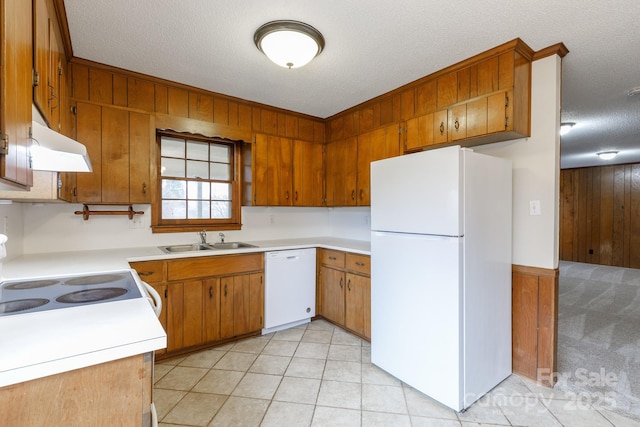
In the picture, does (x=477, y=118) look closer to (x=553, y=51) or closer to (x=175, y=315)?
(x=553, y=51)

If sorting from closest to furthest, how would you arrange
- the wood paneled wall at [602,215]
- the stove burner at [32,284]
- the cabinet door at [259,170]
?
the stove burner at [32,284] < the cabinet door at [259,170] < the wood paneled wall at [602,215]

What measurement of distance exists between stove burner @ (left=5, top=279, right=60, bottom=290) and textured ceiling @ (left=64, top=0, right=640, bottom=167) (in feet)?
5.03

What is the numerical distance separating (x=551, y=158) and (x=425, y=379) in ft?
5.78

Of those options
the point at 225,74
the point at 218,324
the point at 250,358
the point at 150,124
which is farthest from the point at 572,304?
the point at 150,124

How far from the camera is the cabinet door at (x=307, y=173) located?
361 cm

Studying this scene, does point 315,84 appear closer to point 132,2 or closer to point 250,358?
point 132,2

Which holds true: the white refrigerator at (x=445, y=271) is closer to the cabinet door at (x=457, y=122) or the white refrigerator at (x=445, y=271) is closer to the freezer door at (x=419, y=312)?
the freezer door at (x=419, y=312)

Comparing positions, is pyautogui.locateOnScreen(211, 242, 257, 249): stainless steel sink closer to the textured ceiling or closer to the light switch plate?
the textured ceiling

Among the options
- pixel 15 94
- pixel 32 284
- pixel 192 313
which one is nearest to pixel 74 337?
pixel 15 94

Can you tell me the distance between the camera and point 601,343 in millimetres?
2840

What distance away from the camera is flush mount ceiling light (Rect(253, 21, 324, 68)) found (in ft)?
6.16

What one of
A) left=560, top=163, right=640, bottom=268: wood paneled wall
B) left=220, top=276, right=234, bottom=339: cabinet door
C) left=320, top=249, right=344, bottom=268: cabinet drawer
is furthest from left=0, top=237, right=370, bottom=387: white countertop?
left=560, top=163, right=640, bottom=268: wood paneled wall

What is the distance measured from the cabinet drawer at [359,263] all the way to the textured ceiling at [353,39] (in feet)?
5.23

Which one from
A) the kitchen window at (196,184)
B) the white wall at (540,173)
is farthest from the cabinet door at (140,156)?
the white wall at (540,173)
